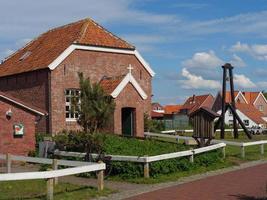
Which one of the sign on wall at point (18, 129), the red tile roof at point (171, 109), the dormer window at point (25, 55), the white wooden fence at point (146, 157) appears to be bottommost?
the white wooden fence at point (146, 157)

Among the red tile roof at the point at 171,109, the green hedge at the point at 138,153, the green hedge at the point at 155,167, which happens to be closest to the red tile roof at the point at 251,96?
the red tile roof at the point at 171,109

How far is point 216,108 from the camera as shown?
97500 millimetres

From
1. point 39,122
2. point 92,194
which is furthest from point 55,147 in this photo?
point 39,122

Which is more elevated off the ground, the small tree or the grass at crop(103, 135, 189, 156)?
the small tree

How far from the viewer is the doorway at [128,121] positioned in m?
31.0

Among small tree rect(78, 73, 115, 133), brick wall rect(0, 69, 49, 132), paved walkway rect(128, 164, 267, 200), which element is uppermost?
brick wall rect(0, 69, 49, 132)

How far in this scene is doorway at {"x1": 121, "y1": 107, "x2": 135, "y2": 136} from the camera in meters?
31.0

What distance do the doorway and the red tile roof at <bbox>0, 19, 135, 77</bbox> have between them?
16.1ft

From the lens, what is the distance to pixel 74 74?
105ft

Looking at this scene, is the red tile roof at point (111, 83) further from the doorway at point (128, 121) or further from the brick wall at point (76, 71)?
the doorway at point (128, 121)

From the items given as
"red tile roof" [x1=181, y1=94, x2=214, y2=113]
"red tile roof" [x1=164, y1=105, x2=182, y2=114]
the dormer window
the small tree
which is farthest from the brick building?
"red tile roof" [x1=164, y1=105, x2=182, y2=114]

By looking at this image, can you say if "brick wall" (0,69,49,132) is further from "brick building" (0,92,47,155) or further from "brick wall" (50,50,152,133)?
"brick building" (0,92,47,155)

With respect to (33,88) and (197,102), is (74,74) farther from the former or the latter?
(197,102)

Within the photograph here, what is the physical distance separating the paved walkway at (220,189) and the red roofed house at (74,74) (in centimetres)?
1278
